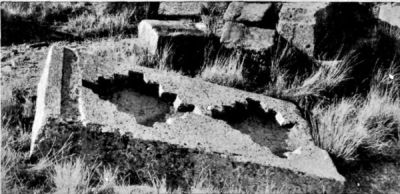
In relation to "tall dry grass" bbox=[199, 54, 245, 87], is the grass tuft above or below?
below

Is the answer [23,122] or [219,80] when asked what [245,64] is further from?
[23,122]

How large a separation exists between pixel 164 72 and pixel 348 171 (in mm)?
1883

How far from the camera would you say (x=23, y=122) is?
4.37 meters

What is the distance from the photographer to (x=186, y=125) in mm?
4121

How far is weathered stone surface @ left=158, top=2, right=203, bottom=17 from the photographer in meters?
6.58

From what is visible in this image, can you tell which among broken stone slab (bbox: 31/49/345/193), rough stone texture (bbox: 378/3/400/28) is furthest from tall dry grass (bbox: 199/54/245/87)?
rough stone texture (bbox: 378/3/400/28)

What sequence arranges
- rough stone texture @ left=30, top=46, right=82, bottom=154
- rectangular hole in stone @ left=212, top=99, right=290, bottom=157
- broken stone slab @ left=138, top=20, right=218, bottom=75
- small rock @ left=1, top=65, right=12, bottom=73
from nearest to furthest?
rough stone texture @ left=30, top=46, right=82, bottom=154 < rectangular hole in stone @ left=212, top=99, right=290, bottom=157 < small rock @ left=1, top=65, right=12, bottom=73 < broken stone slab @ left=138, top=20, right=218, bottom=75

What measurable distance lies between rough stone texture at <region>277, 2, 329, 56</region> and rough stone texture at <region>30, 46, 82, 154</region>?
2.38 m

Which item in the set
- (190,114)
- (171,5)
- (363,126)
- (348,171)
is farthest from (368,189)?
(171,5)

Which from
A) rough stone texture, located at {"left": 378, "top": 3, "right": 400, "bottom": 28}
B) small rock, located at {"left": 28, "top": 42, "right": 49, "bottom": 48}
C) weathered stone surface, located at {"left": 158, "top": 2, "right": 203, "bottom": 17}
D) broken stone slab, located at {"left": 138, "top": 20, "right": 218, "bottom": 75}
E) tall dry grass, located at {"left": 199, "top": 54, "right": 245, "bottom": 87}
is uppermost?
rough stone texture, located at {"left": 378, "top": 3, "right": 400, "bottom": 28}

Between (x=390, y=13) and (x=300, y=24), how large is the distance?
128cm

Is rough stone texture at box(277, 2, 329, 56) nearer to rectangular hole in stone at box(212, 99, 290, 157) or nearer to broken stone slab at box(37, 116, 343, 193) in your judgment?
rectangular hole in stone at box(212, 99, 290, 157)

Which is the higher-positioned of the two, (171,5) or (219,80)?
(171,5)

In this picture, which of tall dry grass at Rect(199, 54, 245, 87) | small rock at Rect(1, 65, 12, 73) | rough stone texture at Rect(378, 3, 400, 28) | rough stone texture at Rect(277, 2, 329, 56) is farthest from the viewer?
rough stone texture at Rect(378, 3, 400, 28)
